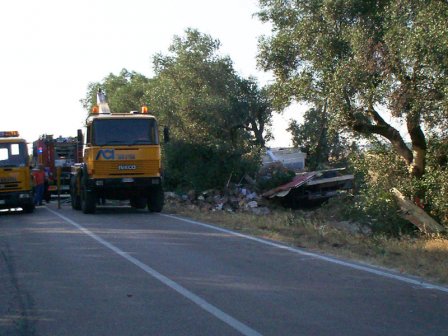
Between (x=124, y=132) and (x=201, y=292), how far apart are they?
43.3ft

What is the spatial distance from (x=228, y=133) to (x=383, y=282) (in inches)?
1022

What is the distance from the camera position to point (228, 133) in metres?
35.4

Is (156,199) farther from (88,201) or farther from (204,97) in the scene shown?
(204,97)

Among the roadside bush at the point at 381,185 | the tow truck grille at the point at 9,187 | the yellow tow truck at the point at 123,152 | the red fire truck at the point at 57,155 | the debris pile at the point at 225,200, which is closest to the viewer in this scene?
the roadside bush at the point at 381,185

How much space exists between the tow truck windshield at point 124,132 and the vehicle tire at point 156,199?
1.91 meters

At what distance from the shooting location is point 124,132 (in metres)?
21.8

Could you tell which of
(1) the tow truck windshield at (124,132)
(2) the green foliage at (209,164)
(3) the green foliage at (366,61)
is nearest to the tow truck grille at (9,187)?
(1) the tow truck windshield at (124,132)

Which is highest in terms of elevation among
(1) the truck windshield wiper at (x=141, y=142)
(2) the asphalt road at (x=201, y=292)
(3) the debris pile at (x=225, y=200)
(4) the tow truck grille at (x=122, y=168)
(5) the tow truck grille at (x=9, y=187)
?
(1) the truck windshield wiper at (x=141, y=142)

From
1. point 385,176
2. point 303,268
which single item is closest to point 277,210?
point 385,176

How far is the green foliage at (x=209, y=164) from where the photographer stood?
105 feet

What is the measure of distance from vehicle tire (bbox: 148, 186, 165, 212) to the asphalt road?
817cm

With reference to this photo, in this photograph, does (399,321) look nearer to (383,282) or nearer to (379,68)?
(383,282)

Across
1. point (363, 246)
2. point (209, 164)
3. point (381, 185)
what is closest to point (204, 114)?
point (209, 164)

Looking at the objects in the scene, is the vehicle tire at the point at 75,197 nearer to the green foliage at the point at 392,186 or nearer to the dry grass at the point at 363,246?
the dry grass at the point at 363,246
